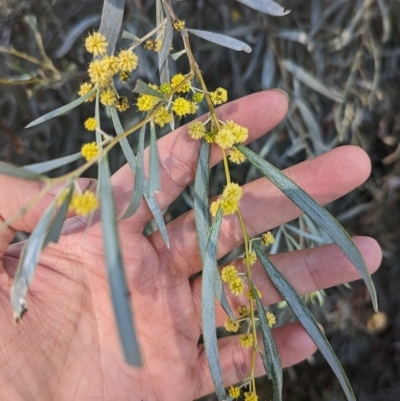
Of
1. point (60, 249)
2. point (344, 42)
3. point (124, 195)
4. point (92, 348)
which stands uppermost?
point (344, 42)

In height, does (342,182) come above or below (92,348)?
above

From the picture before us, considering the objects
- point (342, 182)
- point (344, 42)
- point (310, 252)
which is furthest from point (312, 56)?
point (310, 252)

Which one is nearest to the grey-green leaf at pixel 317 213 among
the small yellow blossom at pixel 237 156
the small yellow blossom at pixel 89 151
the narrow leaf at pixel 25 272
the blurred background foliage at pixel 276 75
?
the small yellow blossom at pixel 237 156

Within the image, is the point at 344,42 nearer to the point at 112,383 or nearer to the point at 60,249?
the point at 60,249

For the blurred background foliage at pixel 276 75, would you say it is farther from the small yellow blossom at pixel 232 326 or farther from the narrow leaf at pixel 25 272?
the narrow leaf at pixel 25 272

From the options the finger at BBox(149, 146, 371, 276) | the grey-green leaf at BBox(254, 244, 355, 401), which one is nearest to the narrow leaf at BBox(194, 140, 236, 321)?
the grey-green leaf at BBox(254, 244, 355, 401)
